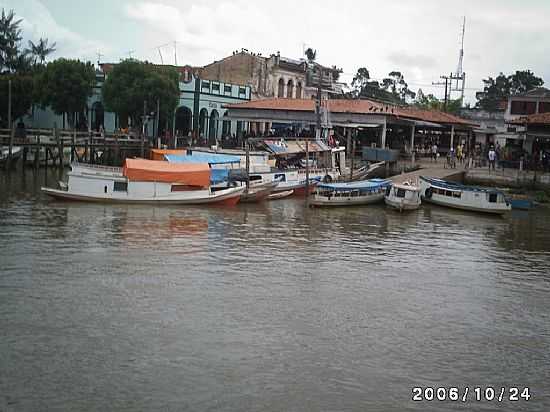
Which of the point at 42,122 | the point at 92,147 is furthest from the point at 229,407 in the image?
the point at 42,122

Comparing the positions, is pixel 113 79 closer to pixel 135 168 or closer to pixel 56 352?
pixel 135 168

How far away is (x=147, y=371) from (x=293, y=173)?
27193mm

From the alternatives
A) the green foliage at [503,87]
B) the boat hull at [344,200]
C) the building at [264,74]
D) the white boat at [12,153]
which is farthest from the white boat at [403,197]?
the green foliage at [503,87]

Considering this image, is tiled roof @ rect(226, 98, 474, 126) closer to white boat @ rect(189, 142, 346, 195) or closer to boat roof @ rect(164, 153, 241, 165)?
white boat @ rect(189, 142, 346, 195)

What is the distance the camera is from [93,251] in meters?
22.6

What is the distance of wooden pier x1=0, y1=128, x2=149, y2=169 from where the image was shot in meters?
45.4

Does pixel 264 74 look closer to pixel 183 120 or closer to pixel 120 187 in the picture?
pixel 183 120

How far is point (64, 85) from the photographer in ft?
170

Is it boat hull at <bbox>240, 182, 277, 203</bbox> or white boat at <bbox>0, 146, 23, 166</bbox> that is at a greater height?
white boat at <bbox>0, 146, 23, 166</bbox>

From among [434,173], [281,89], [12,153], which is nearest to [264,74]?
[281,89]

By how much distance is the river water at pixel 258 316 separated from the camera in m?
12.7

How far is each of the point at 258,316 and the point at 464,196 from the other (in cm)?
2209
